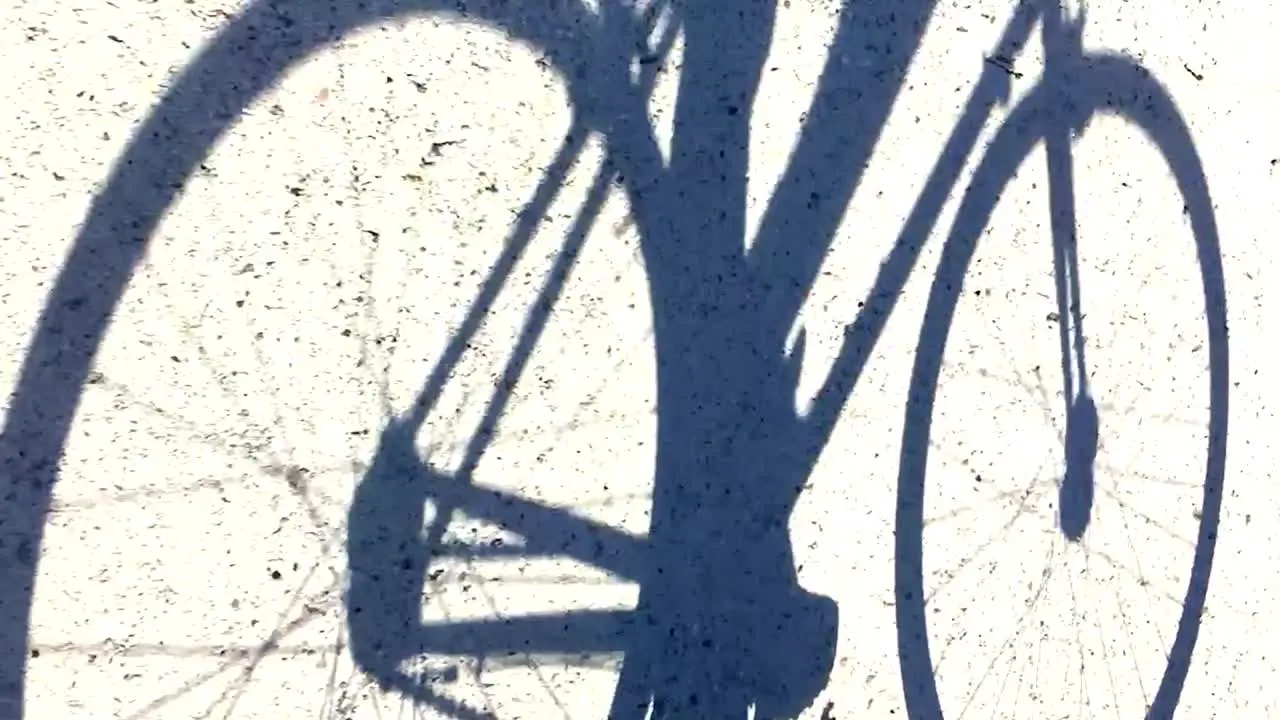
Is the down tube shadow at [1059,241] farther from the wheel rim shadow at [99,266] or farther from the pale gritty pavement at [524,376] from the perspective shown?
the wheel rim shadow at [99,266]

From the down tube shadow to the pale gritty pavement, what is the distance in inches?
1.5

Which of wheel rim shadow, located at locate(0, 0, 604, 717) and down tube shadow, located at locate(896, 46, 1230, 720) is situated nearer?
wheel rim shadow, located at locate(0, 0, 604, 717)

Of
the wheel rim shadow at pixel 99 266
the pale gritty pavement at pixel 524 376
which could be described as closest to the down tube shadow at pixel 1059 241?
the pale gritty pavement at pixel 524 376

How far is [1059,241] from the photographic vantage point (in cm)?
272

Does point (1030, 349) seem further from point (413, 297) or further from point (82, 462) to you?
point (82, 462)

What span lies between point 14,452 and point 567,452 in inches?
43.2

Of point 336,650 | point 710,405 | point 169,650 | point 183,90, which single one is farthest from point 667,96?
point 169,650

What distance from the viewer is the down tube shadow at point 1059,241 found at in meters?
2.60

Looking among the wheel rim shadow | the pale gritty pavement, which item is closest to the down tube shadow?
the pale gritty pavement

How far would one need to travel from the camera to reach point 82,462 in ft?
6.73

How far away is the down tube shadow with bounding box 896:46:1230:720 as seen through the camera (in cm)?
260

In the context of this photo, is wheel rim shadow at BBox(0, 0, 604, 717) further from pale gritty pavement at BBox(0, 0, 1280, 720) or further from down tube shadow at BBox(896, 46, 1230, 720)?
down tube shadow at BBox(896, 46, 1230, 720)

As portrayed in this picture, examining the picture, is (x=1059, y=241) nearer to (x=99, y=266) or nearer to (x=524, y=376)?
(x=524, y=376)

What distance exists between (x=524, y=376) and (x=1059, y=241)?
1452mm
